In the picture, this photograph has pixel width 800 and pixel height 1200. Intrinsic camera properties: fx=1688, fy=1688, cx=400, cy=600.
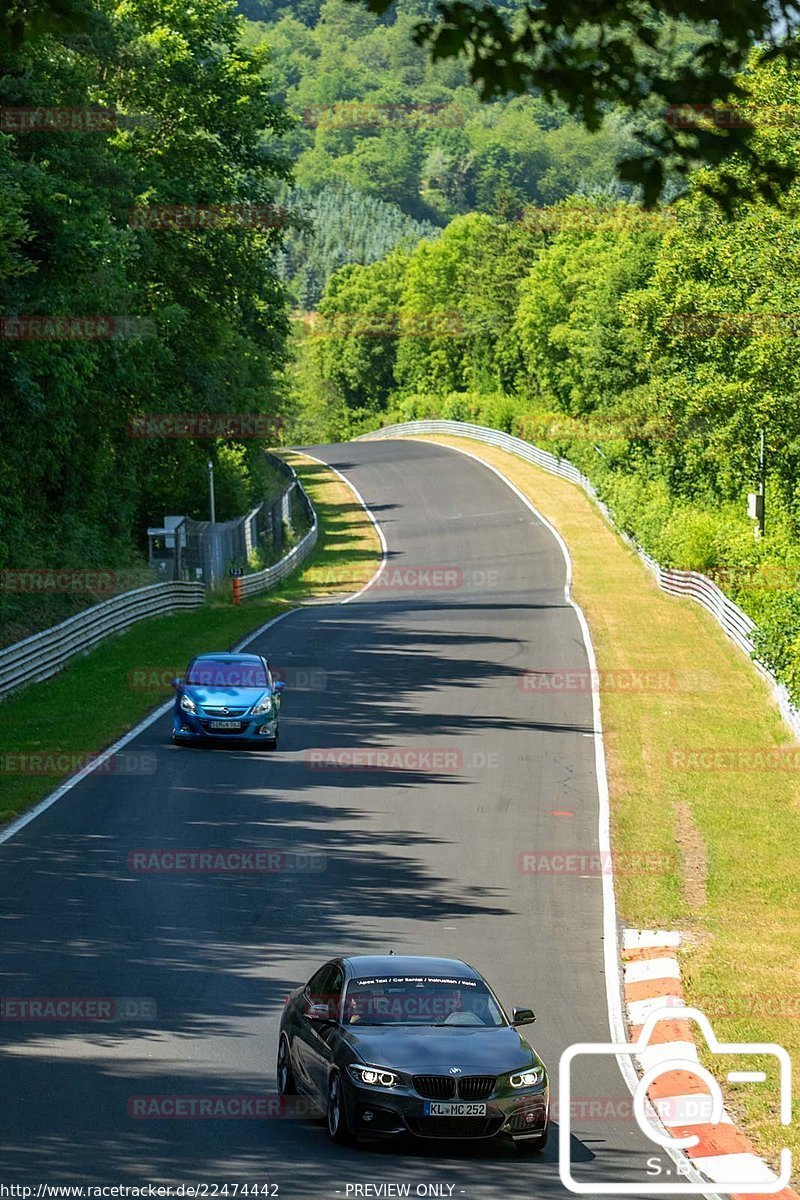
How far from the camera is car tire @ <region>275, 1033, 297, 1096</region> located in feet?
40.7

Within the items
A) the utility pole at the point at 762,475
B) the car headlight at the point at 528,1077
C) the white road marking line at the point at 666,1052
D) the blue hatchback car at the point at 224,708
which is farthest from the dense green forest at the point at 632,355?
the blue hatchback car at the point at 224,708

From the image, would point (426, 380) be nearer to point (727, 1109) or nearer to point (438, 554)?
point (438, 554)

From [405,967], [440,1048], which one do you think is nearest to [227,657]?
[405,967]

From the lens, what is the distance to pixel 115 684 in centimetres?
3578

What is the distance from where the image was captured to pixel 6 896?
19.0m

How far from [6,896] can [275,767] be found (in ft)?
29.5

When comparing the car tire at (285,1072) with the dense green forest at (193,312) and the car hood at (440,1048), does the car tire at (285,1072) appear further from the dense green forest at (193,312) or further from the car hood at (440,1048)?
the dense green forest at (193,312)

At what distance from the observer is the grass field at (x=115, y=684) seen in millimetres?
28388

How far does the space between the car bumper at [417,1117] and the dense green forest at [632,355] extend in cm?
596
